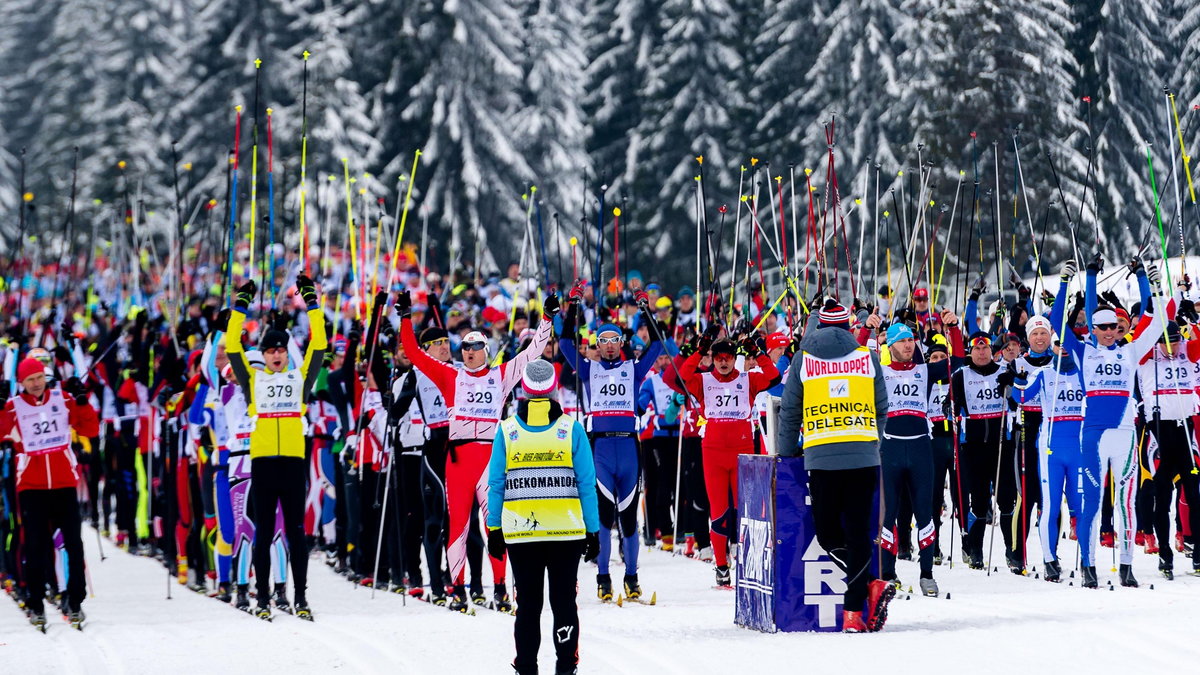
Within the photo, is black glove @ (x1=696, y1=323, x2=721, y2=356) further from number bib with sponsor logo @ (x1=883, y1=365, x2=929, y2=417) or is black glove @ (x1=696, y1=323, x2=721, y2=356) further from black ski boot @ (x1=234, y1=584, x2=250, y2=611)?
black ski boot @ (x1=234, y1=584, x2=250, y2=611)

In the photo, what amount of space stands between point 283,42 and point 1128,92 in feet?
77.0

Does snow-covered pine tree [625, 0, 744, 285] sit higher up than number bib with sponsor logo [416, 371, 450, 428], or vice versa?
snow-covered pine tree [625, 0, 744, 285]

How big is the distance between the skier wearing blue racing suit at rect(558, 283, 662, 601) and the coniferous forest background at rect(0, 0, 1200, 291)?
2079 centimetres

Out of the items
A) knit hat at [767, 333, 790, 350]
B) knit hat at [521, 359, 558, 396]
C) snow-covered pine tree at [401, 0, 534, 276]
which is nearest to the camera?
knit hat at [521, 359, 558, 396]

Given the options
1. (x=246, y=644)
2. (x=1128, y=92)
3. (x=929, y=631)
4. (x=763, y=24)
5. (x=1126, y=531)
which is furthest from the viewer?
(x=763, y=24)

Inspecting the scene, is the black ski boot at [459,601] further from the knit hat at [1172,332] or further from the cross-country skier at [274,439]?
the knit hat at [1172,332]

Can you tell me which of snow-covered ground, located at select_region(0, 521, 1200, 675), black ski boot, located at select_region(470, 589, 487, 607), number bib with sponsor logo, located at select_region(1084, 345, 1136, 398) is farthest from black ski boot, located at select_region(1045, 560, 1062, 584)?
black ski boot, located at select_region(470, 589, 487, 607)

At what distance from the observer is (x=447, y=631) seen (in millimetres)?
11414

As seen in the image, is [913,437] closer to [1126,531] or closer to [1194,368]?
[1126,531]

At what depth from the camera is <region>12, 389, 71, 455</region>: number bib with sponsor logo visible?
44.5 feet

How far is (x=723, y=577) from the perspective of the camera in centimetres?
1416

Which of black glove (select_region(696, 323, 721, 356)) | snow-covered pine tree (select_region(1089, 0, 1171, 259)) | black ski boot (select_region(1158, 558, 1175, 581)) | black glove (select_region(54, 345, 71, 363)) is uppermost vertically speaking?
snow-covered pine tree (select_region(1089, 0, 1171, 259))

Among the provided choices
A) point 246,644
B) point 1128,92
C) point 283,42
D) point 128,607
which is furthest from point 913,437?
point 283,42

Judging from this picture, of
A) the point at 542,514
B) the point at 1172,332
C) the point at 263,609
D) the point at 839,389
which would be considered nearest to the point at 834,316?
the point at 839,389
